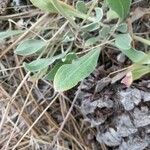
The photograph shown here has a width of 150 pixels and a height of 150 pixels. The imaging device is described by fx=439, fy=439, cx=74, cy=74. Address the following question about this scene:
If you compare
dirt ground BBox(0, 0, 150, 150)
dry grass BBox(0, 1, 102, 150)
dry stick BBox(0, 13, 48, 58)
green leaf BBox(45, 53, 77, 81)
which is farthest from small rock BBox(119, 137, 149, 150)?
dry stick BBox(0, 13, 48, 58)

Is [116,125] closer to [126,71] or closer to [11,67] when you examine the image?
[126,71]

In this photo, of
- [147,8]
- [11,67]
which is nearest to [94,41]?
[147,8]

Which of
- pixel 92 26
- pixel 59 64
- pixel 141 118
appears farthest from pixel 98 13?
pixel 141 118

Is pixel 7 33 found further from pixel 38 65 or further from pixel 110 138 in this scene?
pixel 110 138

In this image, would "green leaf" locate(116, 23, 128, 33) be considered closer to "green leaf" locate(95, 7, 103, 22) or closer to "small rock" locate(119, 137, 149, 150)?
"green leaf" locate(95, 7, 103, 22)

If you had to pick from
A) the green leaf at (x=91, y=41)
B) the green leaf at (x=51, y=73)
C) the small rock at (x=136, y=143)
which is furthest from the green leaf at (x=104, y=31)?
the small rock at (x=136, y=143)

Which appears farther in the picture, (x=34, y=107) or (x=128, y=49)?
(x=34, y=107)

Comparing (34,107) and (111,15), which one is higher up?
(111,15)
